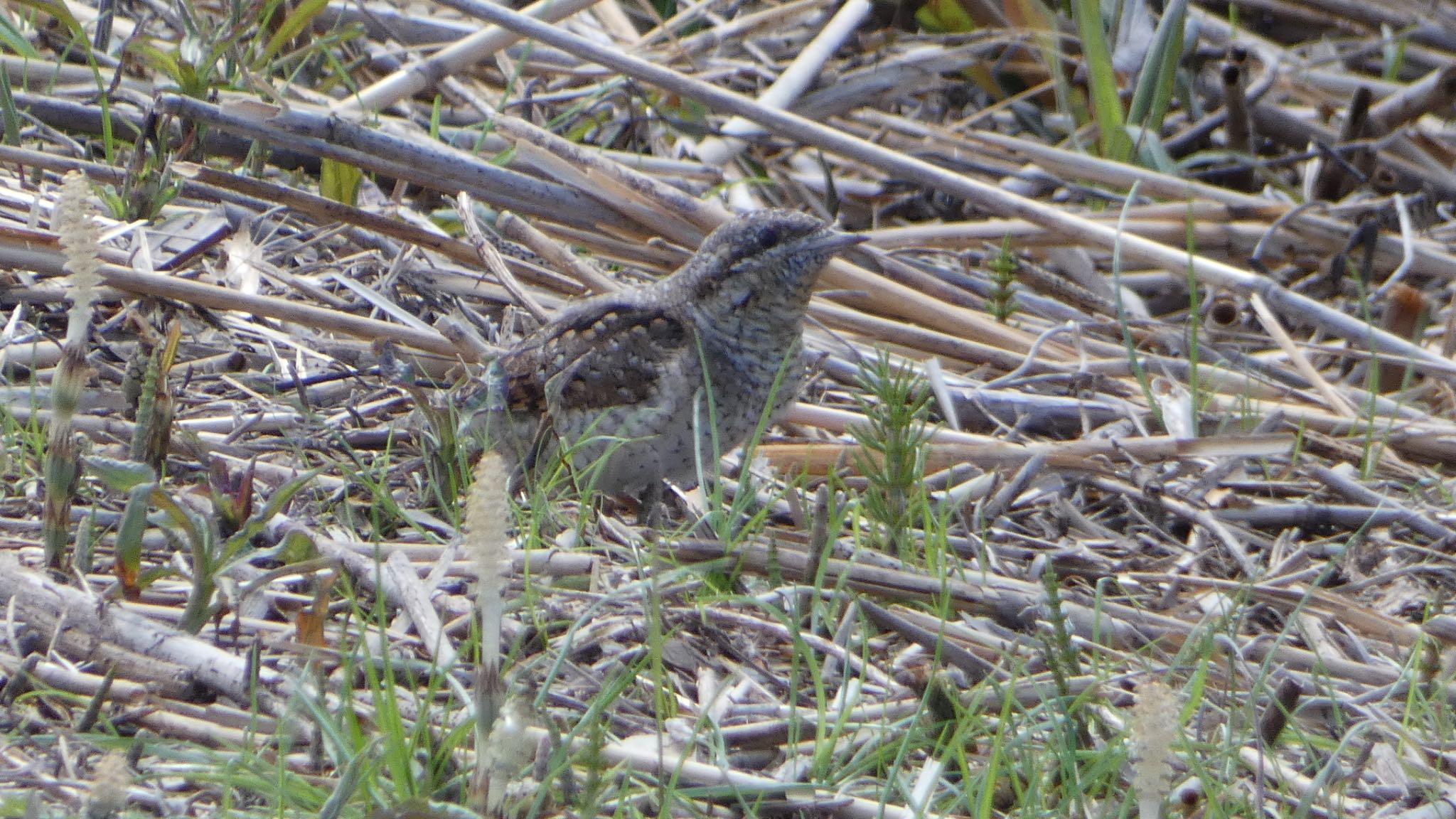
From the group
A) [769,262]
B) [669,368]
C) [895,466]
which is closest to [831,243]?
[769,262]

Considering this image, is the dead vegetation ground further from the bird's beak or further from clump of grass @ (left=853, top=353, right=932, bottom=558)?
the bird's beak

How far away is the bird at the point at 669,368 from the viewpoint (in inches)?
150

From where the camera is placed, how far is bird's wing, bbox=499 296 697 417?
3848 mm

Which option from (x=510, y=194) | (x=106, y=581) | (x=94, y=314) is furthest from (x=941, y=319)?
(x=106, y=581)

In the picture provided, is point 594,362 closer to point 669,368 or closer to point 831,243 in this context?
point 669,368

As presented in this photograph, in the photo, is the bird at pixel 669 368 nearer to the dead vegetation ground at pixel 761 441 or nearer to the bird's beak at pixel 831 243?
the bird's beak at pixel 831 243

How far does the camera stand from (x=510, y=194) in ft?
15.4

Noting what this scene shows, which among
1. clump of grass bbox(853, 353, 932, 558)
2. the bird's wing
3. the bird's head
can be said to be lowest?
clump of grass bbox(853, 353, 932, 558)

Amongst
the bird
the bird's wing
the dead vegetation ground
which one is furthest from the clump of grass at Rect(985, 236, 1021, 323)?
the bird's wing

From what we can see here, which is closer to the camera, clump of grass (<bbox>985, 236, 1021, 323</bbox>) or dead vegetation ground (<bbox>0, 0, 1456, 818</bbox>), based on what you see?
dead vegetation ground (<bbox>0, 0, 1456, 818</bbox>)

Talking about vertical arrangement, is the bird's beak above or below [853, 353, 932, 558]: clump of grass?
above

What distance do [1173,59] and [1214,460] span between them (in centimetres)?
273

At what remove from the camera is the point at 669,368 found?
3904mm

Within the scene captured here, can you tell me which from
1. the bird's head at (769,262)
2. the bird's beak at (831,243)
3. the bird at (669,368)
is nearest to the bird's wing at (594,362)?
the bird at (669,368)
